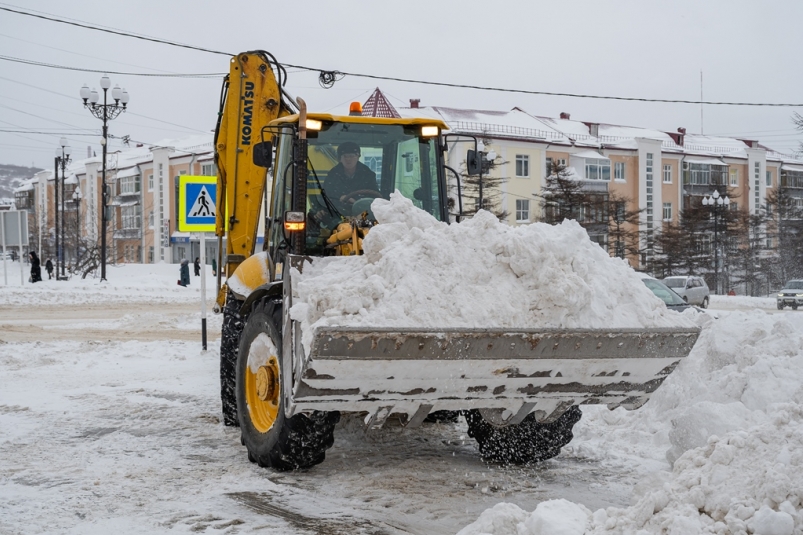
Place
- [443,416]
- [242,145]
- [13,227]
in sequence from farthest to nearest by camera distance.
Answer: [13,227]
[242,145]
[443,416]

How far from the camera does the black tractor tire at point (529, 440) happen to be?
652cm

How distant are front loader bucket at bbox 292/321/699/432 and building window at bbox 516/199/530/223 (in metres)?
53.0

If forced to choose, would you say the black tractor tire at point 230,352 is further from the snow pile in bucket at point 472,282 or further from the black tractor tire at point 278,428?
the snow pile in bucket at point 472,282

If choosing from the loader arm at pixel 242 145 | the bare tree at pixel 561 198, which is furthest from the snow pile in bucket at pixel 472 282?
the bare tree at pixel 561 198

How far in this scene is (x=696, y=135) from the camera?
74.4m

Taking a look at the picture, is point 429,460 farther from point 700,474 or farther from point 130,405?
point 130,405

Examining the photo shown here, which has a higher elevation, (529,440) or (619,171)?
(619,171)

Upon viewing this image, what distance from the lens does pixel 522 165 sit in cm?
5794

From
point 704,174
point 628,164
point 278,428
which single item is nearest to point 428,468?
point 278,428

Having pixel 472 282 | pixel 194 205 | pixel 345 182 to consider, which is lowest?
pixel 472 282

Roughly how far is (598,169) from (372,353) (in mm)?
59837

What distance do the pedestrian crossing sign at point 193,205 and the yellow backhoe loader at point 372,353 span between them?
12.3 ft

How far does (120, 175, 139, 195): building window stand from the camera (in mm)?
77750

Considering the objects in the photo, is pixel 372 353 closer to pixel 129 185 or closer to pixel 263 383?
pixel 263 383
